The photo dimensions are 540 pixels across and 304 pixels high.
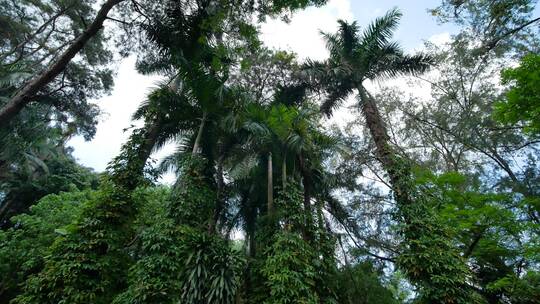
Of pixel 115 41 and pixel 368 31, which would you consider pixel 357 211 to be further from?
pixel 115 41

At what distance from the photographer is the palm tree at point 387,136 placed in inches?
241

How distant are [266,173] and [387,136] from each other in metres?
4.14

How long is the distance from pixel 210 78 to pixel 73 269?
17.1 feet

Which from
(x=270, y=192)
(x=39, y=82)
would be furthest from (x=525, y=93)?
(x=39, y=82)

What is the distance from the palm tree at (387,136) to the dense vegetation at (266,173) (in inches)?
1.8

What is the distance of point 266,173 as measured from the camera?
35.1ft

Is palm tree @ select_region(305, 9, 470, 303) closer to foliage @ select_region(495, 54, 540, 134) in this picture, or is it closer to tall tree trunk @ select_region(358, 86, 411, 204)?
tall tree trunk @ select_region(358, 86, 411, 204)

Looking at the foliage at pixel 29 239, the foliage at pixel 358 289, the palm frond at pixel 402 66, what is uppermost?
the palm frond at pixel 402 66

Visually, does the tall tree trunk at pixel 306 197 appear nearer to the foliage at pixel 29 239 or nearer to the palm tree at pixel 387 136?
the palm tree at pixel 387 136

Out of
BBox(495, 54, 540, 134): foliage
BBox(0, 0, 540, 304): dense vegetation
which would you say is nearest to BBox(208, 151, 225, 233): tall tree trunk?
BBox(0, 0, 540, 304): dense vegetation

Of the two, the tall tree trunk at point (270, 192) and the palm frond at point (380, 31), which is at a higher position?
the palm frond at point (380, 31)

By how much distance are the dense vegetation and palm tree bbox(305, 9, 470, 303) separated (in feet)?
0.15

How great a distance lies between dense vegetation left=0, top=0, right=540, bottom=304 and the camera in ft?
20.5

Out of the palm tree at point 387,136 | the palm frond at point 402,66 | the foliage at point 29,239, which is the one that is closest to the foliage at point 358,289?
the palm tree at point 387,136
